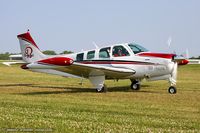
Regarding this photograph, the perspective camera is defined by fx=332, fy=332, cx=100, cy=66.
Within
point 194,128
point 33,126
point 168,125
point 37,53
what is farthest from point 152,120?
point 37,53

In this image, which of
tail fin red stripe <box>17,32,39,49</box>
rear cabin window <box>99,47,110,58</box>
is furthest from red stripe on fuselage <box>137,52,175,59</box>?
tail fin red stripe <box>17,32,39,49</box>

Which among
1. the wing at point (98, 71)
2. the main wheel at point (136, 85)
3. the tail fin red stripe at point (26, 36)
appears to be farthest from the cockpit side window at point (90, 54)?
the tail fin red stripe at point (26, 36)

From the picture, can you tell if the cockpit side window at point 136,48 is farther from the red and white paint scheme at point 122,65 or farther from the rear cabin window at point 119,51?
the rear cabin window at point 119,51

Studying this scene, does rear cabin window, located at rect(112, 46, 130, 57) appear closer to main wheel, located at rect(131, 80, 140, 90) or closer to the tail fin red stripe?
main wheel, located at rect(131, 80, 140, 90)

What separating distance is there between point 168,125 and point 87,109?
2.85 metres

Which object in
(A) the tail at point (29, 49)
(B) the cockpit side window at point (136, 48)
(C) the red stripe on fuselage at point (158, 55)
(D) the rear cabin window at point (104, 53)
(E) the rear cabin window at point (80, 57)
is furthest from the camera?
(A) the tail at point (29, 49)

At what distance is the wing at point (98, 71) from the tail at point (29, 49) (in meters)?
3.62

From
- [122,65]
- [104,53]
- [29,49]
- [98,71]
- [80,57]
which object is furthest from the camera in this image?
[29,49]

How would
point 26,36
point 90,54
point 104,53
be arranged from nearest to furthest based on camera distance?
point 104,53
point 90,54
point 26,36

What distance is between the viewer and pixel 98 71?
14.9 m

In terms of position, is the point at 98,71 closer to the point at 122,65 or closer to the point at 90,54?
the point at 122,65

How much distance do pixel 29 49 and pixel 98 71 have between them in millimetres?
5336

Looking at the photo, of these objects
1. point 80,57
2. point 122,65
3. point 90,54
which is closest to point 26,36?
point 80,57

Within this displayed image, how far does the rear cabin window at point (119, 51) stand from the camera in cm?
1516
